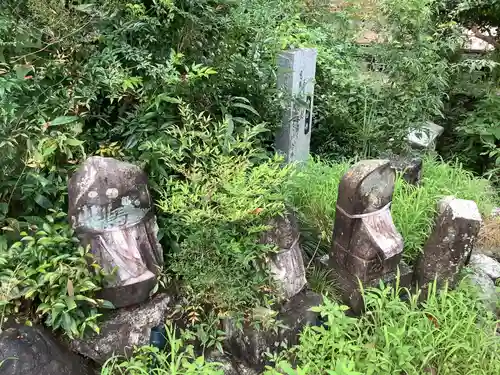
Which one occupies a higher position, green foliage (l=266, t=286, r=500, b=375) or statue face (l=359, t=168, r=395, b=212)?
statue face (l=359, t=168, r=395, b=212)

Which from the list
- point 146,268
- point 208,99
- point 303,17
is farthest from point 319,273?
point 303,17

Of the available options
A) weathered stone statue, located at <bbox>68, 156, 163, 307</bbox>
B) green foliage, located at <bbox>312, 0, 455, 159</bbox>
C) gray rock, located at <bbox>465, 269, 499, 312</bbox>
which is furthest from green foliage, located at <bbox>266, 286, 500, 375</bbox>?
green foliage, located at <bbox>312, 0, 455, 159</bbox>

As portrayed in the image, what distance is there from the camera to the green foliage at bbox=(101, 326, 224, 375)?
2.18 meters

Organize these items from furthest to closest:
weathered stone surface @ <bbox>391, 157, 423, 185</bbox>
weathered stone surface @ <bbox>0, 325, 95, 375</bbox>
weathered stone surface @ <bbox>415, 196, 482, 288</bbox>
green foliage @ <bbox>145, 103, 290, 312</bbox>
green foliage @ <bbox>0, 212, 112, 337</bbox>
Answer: weathered stone surface @ <bbox>391, 157, 423, 185</bbox> < weathered stone surface @ <bbox>415, 196, 482, 288</bbox> < green foliage @ <bbox>145, 103, 290, 312</bbox> < green foliage @ <bbox>0, 212, 112, 337</bbox> < weathered stone surface @ <bbox>0, 325, 95, 375</bbox>

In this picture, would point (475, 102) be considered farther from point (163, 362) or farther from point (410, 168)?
point (163, 362)

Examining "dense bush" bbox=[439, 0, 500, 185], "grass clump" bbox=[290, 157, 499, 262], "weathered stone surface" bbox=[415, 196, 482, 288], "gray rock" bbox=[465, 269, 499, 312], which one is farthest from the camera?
"dense bush" bbox=[439, 0, 500, 185]

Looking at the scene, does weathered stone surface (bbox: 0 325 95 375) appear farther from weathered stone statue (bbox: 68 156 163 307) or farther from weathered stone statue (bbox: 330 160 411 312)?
weathered stone statue (bbox: 330 160 411 312)

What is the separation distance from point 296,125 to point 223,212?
1464 millimetres

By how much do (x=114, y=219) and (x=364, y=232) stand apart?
1294 mm

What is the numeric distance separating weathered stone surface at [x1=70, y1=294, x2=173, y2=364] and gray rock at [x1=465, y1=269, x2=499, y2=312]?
1860 mm

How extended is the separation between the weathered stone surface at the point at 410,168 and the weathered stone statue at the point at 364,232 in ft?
3.45

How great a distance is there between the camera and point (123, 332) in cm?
242

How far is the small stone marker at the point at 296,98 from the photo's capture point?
11.6ft

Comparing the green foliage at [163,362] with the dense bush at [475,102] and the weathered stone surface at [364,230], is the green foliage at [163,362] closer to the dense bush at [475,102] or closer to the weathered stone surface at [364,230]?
the weathered stone surface at [364,230]
